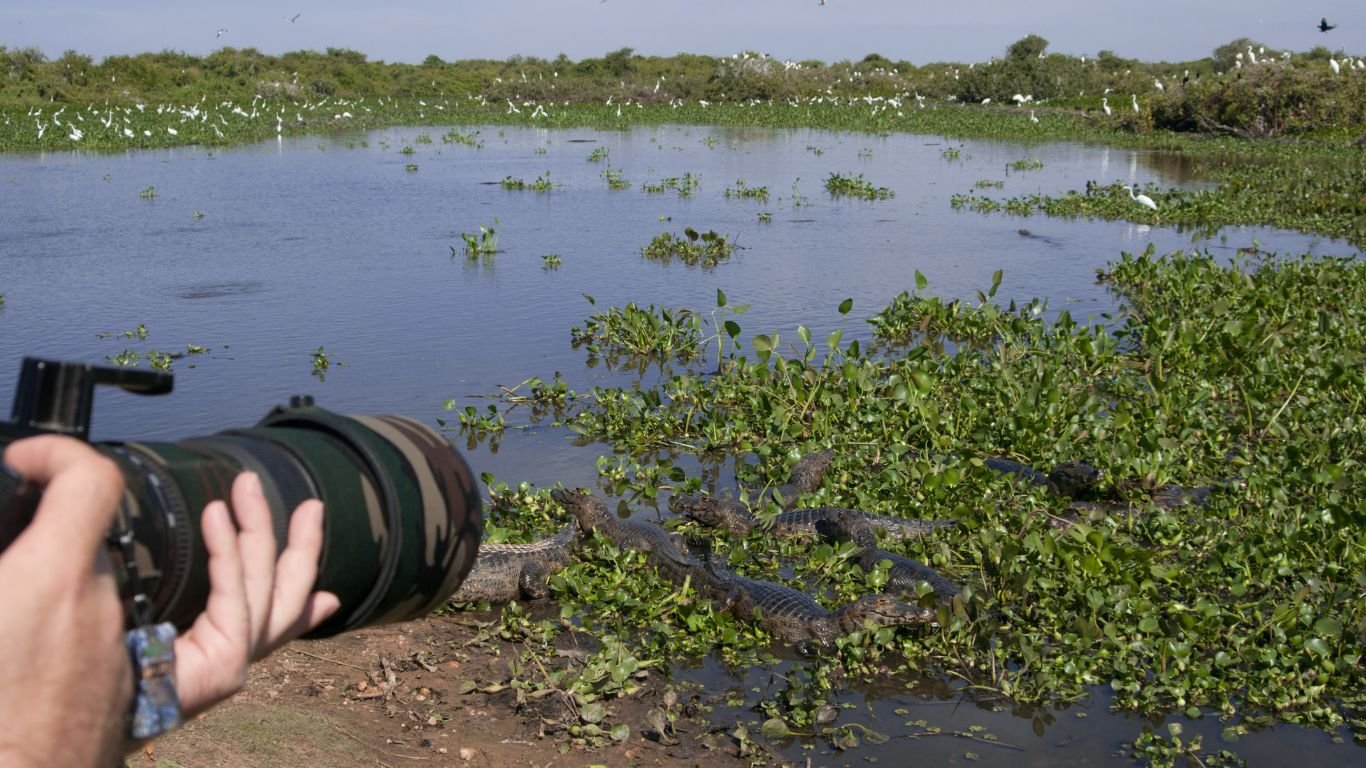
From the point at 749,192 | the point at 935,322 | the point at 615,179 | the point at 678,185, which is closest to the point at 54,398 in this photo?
the point at 935,322

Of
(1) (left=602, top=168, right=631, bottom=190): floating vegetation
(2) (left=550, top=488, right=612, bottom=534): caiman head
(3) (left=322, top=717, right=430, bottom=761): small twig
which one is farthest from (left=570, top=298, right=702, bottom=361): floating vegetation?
(1) (left=602, top=168, right=631, bottom=190): floating vegetation

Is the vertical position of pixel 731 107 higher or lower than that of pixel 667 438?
higher

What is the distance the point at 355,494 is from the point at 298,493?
5cm

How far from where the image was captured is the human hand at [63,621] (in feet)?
2.68

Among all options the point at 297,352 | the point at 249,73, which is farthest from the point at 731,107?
the point at 297,352

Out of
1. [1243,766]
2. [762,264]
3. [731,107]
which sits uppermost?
[731,107]

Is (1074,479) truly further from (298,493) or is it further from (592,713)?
(298,493)

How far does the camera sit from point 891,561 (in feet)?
16.3

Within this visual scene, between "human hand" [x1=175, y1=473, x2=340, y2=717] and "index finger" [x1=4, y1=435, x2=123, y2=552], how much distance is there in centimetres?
11

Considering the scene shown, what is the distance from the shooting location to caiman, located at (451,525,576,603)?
479 centimetres

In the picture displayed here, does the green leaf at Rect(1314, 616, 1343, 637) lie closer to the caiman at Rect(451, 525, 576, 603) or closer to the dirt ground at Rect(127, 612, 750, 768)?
the dirt ground at Rect(127, 612, 750, 768)

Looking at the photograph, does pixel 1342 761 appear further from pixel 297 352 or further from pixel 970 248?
pixel 970 248

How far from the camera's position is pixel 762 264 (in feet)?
39.6

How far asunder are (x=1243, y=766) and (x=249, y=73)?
166 ft
